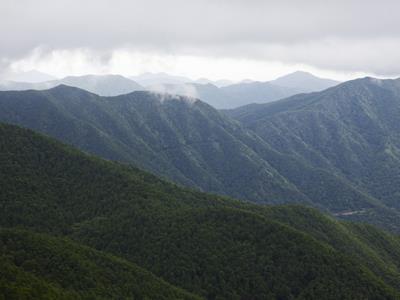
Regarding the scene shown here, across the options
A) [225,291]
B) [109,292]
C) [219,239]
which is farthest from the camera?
[219,239]

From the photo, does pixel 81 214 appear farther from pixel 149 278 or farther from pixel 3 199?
pixel 149 278

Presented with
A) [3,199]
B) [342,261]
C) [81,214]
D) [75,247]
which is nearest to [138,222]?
[81,214]

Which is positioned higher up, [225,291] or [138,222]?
[138,222]

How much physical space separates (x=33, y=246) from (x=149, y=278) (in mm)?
32737

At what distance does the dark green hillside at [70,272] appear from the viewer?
11181 centimetres

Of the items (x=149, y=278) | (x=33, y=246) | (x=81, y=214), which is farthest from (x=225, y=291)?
(x=81, y=214)

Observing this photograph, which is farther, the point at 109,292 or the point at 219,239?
the point at 219,239

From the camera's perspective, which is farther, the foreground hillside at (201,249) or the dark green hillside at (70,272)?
the foreground hillside at (201,249)

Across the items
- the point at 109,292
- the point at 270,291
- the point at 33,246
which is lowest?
the point at 270,291

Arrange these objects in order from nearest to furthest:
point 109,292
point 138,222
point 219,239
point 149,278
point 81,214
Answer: point 109,292
point 149,278
point 219,239
point 138,222
point 81,214

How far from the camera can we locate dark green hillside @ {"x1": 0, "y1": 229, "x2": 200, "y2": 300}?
111812 mm

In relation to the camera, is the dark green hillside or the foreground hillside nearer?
the dark green hillside

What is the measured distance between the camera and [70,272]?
126 m

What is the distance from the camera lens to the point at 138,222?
7106 inches
